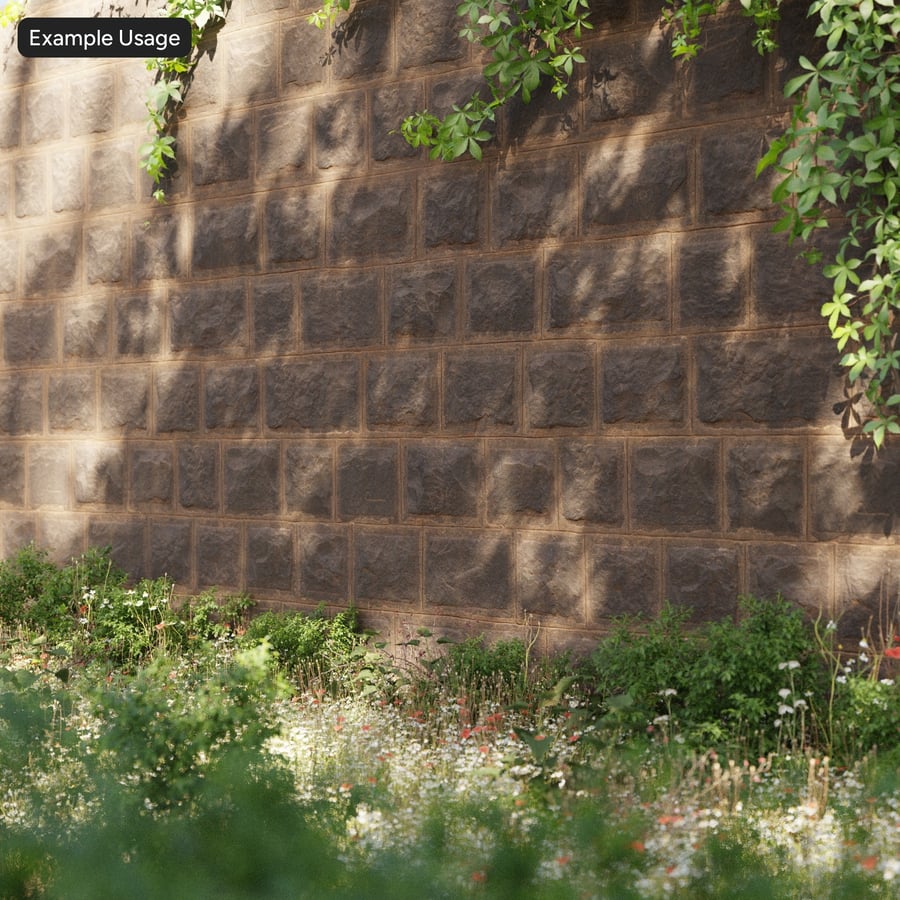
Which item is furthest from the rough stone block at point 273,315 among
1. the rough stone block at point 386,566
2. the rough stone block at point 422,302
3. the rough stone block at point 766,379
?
the rough stone block at point 766,379

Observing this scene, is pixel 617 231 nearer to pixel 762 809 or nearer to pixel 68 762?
pixel 762 809

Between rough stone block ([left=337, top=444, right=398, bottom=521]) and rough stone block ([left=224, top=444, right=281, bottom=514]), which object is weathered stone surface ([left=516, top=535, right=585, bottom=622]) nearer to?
rough stone block ([left=337, top=444, right=398, bottom=521])

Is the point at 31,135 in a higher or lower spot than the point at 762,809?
higher

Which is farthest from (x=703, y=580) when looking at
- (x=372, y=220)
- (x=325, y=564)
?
(x=372, y=220)

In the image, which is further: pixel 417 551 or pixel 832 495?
pixel 417 551

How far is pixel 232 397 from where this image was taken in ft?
20.1

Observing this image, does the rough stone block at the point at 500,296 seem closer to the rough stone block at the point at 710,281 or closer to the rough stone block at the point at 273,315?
the rough stone block at the point at 710,281

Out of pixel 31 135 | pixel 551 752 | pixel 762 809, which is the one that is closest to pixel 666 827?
pixel 762 809

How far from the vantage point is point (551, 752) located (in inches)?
152

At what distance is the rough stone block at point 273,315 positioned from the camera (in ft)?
19.4

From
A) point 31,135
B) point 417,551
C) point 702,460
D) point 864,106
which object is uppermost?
point 31,135

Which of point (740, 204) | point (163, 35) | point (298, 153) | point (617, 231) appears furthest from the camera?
point (163, 35)

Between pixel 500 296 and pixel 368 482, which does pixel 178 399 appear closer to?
pixel 368 482

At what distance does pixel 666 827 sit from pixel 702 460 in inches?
84.9
